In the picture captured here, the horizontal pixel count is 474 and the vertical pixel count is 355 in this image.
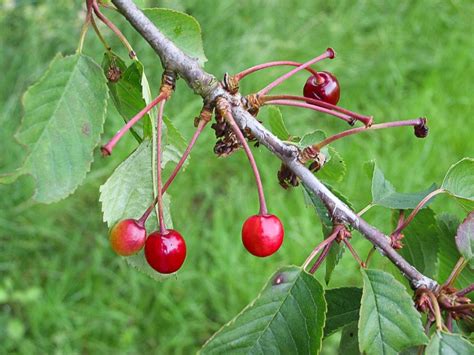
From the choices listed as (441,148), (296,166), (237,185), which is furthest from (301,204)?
(296,166)

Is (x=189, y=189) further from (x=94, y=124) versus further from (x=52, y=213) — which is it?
(x=94, y=124)

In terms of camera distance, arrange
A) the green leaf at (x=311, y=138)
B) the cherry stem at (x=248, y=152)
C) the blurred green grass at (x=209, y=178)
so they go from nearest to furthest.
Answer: the cherry stem at (x=248, y=152)
the green leaf at (x=311, y=138)
the blurred green grass at (x=209, y=178)

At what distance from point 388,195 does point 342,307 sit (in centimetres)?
22

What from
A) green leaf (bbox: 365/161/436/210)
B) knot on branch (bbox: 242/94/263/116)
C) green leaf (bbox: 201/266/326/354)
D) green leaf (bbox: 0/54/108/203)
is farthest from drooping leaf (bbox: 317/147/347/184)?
green leaf (bbox: 0/54/108/203)

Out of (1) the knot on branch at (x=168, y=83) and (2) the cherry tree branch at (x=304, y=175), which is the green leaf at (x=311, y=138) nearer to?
(2) the cherry tree branch at (x=304, y=175)

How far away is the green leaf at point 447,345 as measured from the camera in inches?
33.2

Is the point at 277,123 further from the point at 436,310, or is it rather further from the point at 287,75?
the point at 436,310

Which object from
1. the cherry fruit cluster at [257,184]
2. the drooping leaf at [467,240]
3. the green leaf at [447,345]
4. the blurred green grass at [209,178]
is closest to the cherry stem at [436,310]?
the green leaf at [447,345]

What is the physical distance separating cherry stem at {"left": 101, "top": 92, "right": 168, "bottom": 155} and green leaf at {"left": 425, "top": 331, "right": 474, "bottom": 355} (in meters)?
0.48

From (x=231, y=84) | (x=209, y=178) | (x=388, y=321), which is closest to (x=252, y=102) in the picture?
(x=231, y=84)

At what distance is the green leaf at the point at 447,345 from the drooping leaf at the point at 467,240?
0.17 metres

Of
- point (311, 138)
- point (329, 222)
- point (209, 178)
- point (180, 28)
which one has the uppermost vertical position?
point (209, 178)

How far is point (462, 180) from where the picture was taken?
40.3 inches

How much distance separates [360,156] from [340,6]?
124 cm
